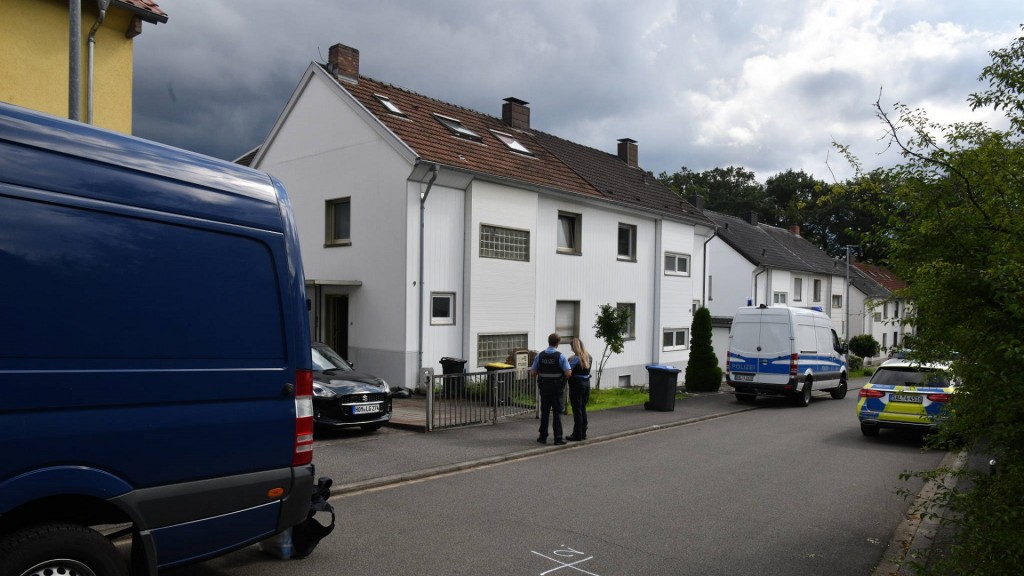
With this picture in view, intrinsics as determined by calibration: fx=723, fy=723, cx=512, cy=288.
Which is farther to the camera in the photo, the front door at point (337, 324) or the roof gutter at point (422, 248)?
the front door at point (337, 324)

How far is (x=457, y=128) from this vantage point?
829 inches

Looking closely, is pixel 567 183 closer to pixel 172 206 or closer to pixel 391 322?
pixel 391 322

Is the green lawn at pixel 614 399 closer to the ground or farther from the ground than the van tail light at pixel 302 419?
closer to the ground

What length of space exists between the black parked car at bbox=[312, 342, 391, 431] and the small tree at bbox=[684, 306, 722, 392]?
46.0 feet

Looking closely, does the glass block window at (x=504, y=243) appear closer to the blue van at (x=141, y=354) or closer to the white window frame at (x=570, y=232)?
the white window frame at (x=570, y=232)

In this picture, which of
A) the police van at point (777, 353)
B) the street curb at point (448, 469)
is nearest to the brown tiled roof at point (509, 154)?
the police van at point (777, 353)

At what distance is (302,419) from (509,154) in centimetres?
1761

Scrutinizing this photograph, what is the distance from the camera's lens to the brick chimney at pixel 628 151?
105ft

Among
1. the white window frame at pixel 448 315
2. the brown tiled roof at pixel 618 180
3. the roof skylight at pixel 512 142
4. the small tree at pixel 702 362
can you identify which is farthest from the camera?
the brown tiled roof at pixel 618 180

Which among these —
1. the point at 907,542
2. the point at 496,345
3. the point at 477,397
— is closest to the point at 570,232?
the point at 496,345

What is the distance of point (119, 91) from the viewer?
37.3ft

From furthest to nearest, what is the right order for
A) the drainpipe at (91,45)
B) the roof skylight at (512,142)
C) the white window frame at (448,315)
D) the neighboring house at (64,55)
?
the roof skylight at (512,142)
the white window frame at (448,315)
the neighboring house at (64,55)
the drainpipe at (91,45)

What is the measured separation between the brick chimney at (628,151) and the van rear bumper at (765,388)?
Answer: 14590 millimetres

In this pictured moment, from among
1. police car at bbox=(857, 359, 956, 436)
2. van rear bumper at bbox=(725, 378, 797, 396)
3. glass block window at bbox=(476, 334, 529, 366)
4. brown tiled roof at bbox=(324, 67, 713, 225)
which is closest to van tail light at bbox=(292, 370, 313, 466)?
police car at bbox=(857, 359, 956, 436)
